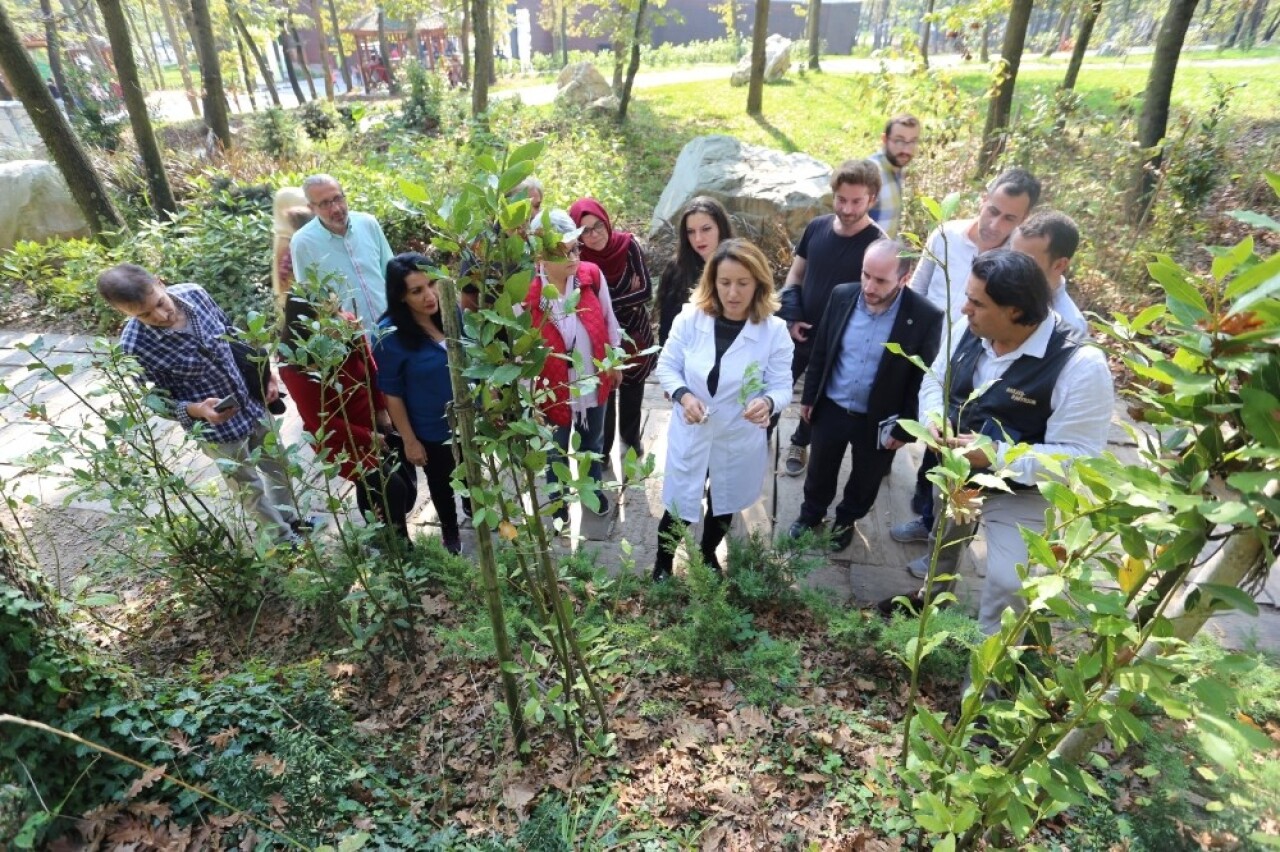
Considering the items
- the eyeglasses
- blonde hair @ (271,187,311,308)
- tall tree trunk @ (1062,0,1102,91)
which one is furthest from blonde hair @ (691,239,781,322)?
tall tree trunk @ (1062,0,1102,91)

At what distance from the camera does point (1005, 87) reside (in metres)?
8.02

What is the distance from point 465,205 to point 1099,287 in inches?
282

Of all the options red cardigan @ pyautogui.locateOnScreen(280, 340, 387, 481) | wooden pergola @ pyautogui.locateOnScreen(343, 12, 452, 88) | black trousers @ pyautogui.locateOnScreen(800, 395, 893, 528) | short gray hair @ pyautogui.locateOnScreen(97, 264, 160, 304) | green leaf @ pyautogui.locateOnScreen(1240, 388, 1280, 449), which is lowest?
black trousers @ pyautogui.locateOnScreen(800, 395, 893, 528)

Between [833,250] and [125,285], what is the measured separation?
366 cm

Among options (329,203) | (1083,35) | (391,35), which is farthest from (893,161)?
(391,35)

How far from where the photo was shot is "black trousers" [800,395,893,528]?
11.6 feet

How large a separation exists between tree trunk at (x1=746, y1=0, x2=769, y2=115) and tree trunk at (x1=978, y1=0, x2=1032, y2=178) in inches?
213

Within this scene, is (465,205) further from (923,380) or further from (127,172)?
(127,172)

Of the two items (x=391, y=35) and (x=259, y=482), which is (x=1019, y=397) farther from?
(x=391, y=35)

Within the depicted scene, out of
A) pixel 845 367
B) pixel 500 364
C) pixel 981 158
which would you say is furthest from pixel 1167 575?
pixel 981 158

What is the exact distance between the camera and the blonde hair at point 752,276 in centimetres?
304

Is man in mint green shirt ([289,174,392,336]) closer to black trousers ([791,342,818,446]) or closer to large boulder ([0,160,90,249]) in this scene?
black trousers ([791,342,818,446])

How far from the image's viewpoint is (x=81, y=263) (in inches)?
289

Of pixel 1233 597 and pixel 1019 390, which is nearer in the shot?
pixel 1233 597
